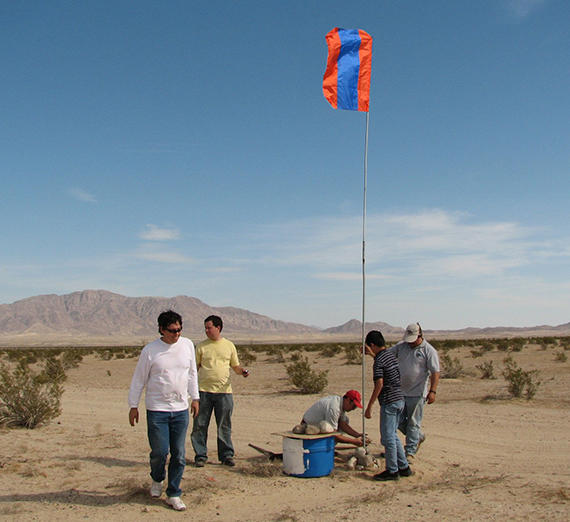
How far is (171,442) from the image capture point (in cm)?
569

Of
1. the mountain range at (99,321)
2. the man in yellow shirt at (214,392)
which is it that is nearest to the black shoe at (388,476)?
the man in yellow shirt at (214,392)

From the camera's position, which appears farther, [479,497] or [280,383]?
[280,383]

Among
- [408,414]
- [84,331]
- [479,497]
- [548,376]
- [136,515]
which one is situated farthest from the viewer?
[84,331]

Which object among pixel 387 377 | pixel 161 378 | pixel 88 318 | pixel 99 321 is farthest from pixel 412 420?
pixel 88 318

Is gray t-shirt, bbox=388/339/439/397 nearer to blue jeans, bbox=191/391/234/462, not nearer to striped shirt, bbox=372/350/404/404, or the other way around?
striped shirt, bbox=372/350/404/404

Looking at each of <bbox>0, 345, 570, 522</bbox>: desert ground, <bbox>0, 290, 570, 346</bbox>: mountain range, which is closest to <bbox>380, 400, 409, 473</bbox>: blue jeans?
<bbox>0, 345, 570, 522</bbox>: desert ground

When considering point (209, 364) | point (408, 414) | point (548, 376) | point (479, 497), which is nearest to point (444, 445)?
point (408, 414)

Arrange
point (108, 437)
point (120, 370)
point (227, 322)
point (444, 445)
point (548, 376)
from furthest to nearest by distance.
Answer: point (227, 322) → point (120, 370) → point (548, 376) → point (108, 437) → point (444, 445)

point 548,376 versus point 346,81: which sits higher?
point 346,81

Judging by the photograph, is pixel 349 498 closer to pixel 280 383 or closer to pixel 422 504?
pixel 422 504

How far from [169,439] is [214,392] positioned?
1.59 meters

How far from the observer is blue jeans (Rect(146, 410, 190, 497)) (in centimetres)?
557

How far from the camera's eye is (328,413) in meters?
7.16

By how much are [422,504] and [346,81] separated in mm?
5804
